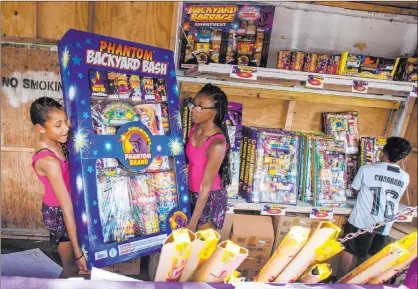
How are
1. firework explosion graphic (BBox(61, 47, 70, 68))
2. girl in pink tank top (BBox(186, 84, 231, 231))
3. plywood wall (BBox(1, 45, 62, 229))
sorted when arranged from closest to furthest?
1. firework explosion graphic (BBox(61, 47, 70, 68))
2. girl in pink tank top (BBox(186, 84, 231, 231))
3. plywood wall (BBox(1, 45, 62, 229))

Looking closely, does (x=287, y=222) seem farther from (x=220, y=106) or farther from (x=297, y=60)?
(x=297, y=60)

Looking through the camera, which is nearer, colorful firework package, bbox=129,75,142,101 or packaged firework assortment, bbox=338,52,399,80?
colorful firework package, bbox=129,75,142,101

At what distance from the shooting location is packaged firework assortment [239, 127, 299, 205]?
3.13m

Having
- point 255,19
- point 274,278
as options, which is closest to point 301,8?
point 255,19

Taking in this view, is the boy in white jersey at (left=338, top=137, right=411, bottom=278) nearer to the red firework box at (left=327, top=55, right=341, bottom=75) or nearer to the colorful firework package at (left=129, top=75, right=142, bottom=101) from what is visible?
the red firework box at (left=327, top=55, right=341, bottom=75)

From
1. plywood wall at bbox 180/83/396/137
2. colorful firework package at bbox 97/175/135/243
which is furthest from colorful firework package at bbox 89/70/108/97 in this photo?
plywood wall at bbox 180/83/396/137

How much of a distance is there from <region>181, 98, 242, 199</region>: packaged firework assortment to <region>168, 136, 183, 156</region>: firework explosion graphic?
0.80 m

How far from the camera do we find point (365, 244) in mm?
3041

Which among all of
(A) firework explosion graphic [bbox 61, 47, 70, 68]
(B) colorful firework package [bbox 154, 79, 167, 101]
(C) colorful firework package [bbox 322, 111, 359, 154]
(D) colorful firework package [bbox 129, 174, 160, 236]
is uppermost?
(A) firework explosion graphic [bbox 61, 47, 70, 68]

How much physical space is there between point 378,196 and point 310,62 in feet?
4.50

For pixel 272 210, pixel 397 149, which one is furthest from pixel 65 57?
pixel 397 149

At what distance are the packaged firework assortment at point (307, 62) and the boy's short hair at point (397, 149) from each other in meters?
0.82

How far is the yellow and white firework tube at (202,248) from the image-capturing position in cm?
112

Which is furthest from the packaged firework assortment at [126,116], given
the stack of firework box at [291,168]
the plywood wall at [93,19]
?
the stack of firework box at [291,168]
